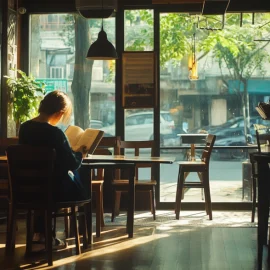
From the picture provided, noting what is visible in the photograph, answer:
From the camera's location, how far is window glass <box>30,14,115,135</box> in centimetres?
854

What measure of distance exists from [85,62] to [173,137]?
1.51 meters

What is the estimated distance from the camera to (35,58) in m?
8.67

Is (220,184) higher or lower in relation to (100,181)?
lower

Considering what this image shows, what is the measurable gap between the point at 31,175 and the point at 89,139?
3.16 feet

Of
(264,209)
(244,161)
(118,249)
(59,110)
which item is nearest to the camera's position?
(264,209)

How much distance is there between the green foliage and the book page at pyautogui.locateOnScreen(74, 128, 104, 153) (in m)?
2.14

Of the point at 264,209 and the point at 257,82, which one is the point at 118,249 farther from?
the point at 257,82

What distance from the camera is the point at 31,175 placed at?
5.08m

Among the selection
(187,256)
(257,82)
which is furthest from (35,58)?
(187,256)

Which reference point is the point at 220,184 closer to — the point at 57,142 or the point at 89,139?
the point at 89,139

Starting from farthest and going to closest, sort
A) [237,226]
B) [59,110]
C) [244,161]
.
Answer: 1. [244,161]
2. [237,226]
3. [59,110]

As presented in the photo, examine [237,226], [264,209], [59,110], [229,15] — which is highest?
[229,15]

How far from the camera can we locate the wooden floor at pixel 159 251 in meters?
5.08

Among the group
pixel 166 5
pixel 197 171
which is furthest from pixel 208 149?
pixel 166 5
